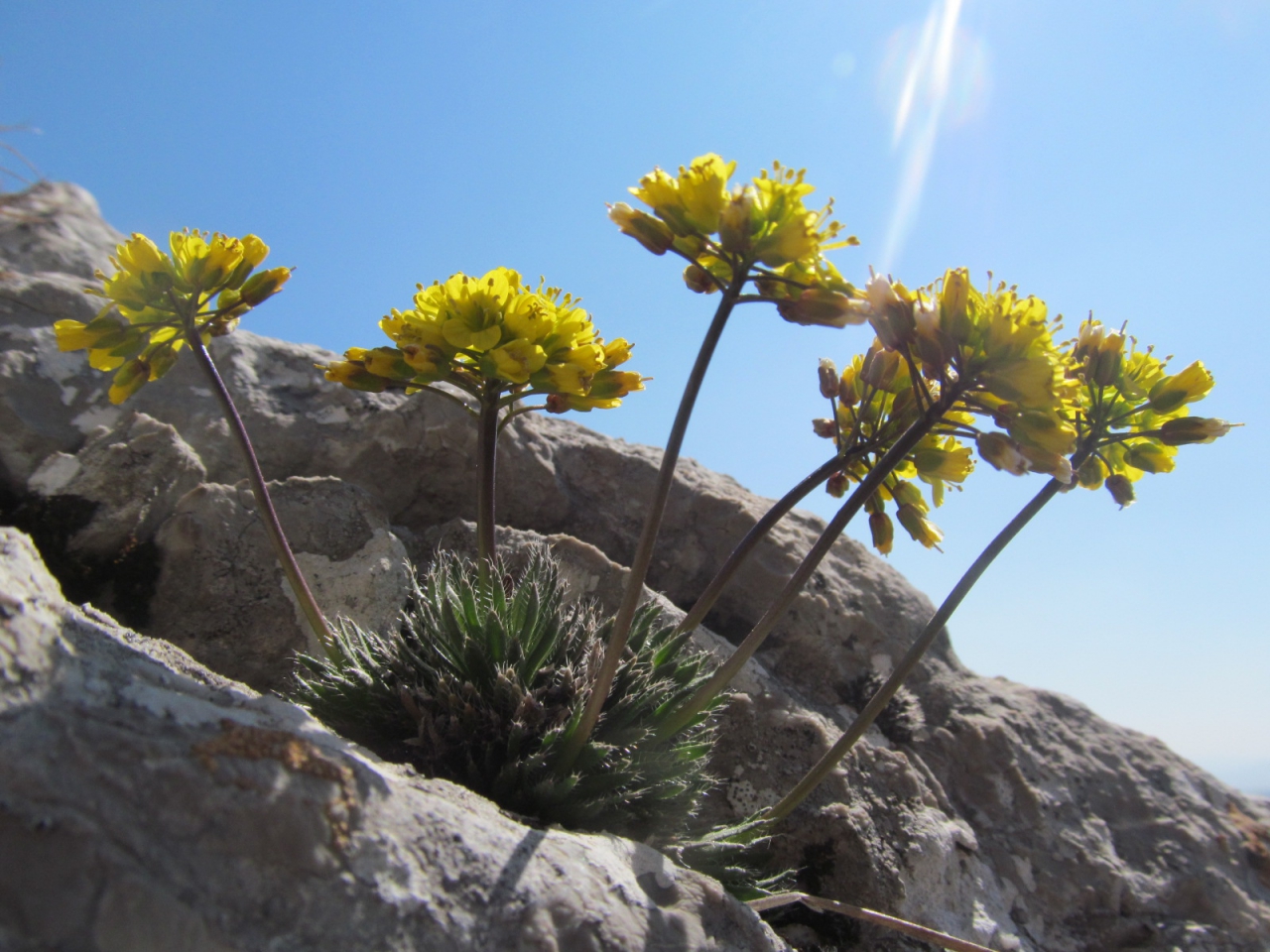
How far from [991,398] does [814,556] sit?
28.7 inches

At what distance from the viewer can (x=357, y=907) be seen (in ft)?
5.55

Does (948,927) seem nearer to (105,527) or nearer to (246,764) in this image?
(246,764)

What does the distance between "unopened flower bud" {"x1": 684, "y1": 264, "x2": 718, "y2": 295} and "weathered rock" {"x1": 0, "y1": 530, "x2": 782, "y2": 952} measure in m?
1.58

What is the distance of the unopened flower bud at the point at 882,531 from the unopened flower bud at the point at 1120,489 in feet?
2.67

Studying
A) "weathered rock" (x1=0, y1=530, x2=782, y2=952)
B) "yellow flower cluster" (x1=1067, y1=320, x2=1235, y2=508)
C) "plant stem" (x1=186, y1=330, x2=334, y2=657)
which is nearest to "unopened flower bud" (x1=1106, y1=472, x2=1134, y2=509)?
"yellow flower cluster" (x1=1067, y1=320, x2=1235, y2=508)

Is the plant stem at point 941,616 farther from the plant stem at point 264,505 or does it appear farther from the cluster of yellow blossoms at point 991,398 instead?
the plant stem at point 264,505

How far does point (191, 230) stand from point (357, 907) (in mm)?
2430

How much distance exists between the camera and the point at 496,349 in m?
2.75

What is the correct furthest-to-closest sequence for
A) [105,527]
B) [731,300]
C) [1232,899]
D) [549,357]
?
[1232,899] < [105,527] < [549,357] < [731,300]

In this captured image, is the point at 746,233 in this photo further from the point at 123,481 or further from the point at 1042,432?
the point at 123,481

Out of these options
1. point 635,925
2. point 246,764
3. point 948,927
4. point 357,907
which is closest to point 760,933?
point 635,925

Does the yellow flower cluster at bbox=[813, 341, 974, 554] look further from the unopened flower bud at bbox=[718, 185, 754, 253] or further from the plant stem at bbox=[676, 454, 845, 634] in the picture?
the unopened flower bud at bbox=[718, 185, 754, 253]

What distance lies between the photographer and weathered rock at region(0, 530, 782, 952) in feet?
4.87

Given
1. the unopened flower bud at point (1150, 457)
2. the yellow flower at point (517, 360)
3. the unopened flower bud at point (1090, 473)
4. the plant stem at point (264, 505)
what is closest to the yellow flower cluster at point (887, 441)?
the unopened flower bud at point (1090, 473)
